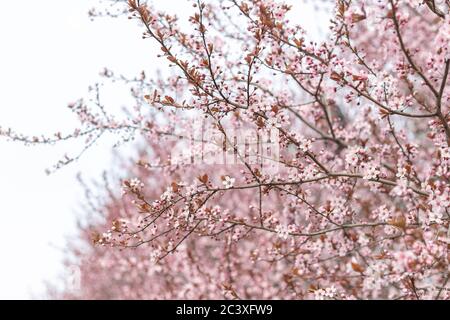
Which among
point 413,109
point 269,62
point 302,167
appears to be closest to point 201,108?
point 269,62

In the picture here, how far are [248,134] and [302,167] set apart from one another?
2.03 feet

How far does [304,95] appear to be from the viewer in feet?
36.7

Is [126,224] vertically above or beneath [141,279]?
beneath

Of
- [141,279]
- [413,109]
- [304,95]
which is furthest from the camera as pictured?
[141,279]

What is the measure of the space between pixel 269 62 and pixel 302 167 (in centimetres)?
78

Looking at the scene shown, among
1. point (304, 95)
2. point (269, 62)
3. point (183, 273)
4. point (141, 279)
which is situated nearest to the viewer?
point (269, 62)

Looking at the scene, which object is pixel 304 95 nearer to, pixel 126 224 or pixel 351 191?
pixel 351 191

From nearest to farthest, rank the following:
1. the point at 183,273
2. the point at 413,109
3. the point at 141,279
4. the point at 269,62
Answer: the point at 269,62 < the point at 413,109 < the point at 183,273 < the point at 141,279

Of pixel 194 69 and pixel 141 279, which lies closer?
pixel 194 69
